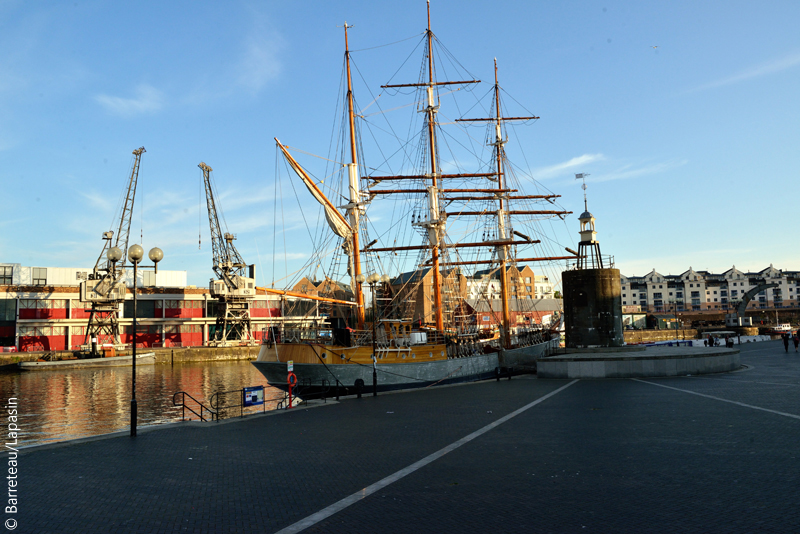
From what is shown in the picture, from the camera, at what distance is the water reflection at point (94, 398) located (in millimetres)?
27373

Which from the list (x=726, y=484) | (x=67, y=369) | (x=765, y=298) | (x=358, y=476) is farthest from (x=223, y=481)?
(x=765, y=298)

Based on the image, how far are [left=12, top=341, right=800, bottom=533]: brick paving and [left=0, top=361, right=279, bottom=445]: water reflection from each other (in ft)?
41.6

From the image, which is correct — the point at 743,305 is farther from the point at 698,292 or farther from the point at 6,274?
the point at 6,274

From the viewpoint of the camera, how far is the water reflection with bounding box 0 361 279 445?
1078 inches

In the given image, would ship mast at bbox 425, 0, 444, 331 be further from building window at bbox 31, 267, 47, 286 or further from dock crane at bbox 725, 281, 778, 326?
building window at bbox 31, 267, 47, 286

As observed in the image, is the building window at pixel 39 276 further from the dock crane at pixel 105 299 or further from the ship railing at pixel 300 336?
the ship railing at pixel 300 336

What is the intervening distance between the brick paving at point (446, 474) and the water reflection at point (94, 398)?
12.7 m

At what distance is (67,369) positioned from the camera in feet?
236

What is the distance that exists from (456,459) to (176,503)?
19.9 ft

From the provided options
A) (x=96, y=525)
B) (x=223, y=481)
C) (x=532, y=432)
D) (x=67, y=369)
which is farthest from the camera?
(x=67, y=369)

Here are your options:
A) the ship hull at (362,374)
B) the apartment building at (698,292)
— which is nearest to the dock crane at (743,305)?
the apartment building at (698,292)

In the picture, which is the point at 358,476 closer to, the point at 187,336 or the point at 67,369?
the point at 67,369

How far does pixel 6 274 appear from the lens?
108875 mm

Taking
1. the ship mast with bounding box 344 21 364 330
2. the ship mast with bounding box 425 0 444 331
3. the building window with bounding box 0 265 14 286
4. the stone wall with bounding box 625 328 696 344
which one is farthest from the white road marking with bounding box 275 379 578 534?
the building window with bounding box 0 265 14 286
